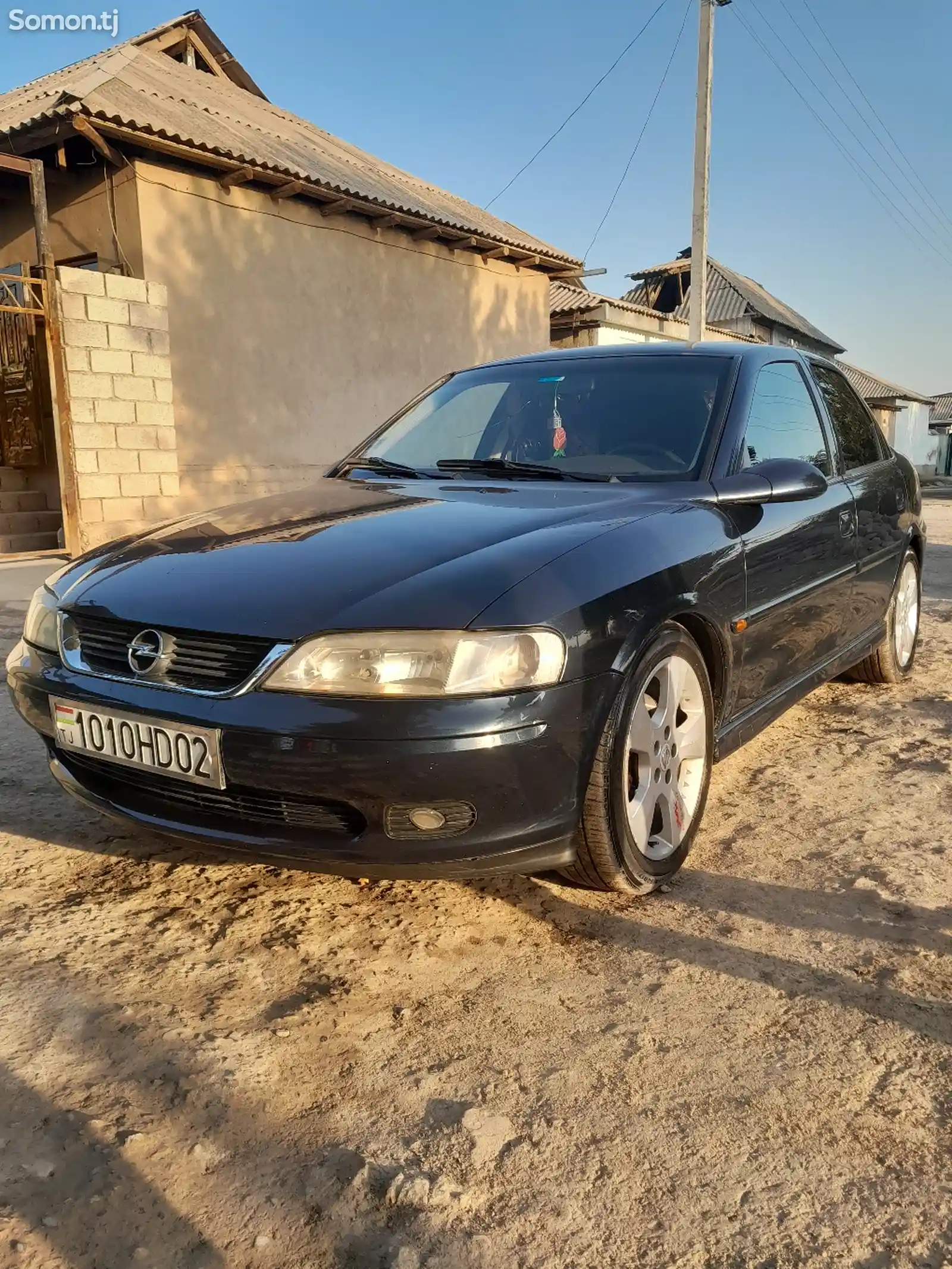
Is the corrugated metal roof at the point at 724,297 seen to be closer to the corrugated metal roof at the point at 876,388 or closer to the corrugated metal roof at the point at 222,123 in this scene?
the corrugated metal roof at the point at 876,388

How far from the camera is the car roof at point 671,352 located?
3385 millimetres

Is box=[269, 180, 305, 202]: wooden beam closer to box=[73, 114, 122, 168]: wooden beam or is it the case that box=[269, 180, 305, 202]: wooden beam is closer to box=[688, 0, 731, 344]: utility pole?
box=[73, 114, 122, 168]: wooden beam

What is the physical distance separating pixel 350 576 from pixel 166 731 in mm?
538

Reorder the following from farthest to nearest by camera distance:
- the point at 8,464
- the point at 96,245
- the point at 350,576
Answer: the point at 8,464, the point at 96,245, the point at 350,576

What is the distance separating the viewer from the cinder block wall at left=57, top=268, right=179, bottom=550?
8570mm

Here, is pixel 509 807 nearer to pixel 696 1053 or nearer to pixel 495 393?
pixel 696 1053

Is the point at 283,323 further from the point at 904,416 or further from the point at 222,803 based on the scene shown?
the point at 904,416

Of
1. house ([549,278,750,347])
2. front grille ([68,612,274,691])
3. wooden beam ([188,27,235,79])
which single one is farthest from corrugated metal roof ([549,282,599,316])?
front grille ([68,612,274,691])

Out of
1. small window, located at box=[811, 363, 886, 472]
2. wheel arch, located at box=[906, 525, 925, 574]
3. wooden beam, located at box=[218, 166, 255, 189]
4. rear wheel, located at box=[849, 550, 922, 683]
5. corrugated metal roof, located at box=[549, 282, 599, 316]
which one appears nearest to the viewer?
small window, located at box=[811, 363, 886, 472]

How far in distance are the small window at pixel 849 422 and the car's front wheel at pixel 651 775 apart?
1752 mm

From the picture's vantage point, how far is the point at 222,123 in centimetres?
1049

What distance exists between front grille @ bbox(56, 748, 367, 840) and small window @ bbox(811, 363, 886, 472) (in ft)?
9.04

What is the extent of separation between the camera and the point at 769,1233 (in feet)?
4.76

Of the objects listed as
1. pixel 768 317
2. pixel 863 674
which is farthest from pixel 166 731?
pixel 768 317
